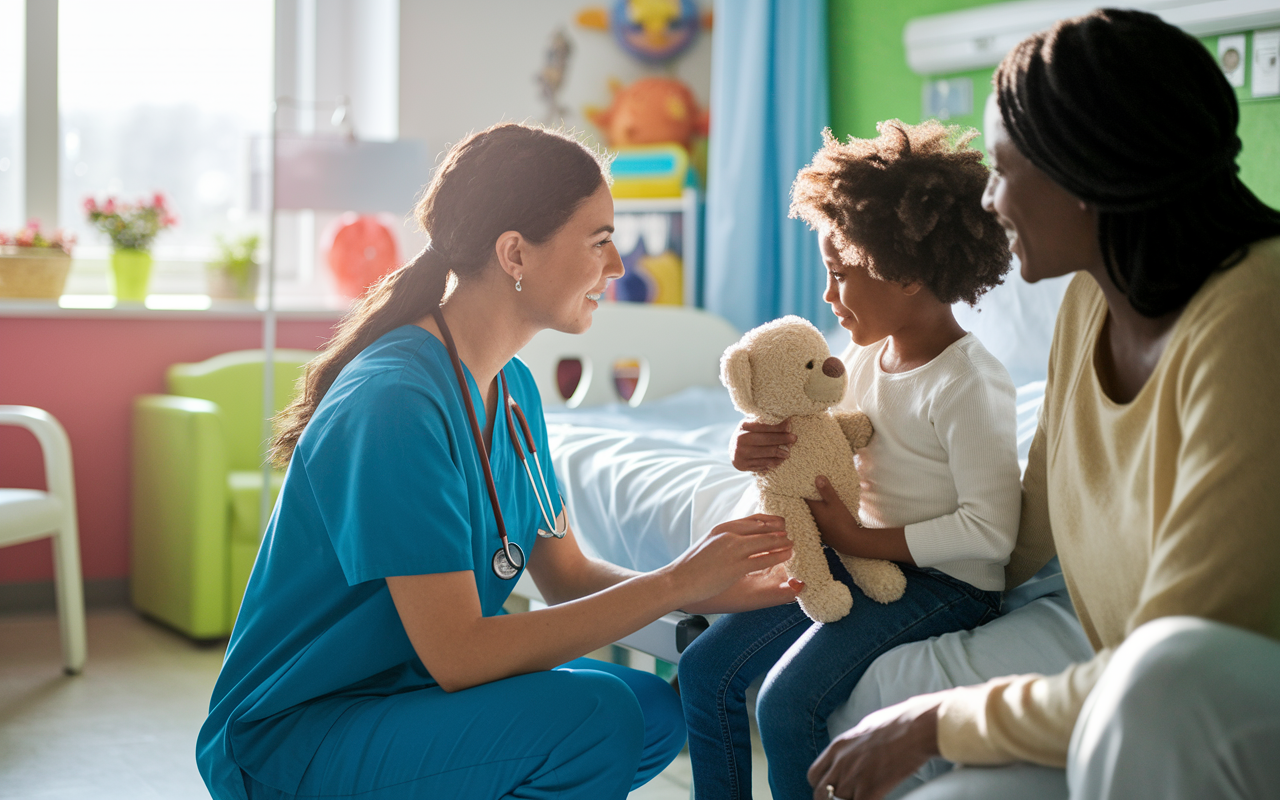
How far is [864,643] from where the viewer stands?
4.03 feet

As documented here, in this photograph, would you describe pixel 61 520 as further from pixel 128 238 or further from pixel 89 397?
pixel 128 238

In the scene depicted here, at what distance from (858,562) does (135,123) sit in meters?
3.22

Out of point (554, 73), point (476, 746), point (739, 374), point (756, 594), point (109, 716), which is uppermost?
point (554, 73)

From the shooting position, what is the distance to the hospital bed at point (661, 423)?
1679 mm

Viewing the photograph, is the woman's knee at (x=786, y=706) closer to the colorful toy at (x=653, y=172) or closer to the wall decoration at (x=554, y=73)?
the colorful toy at (x=653, y=172)

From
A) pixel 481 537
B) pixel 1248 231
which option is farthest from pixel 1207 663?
pixel 481 537

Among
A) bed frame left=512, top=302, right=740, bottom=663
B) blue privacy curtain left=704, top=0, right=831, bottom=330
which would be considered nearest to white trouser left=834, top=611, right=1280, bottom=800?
bed frame left=512, top=302, right=740, bottom=663

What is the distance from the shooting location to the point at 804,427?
130 centimetres

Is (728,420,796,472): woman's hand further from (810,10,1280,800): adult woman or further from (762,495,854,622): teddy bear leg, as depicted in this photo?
(810,10,1280,800): adult woman

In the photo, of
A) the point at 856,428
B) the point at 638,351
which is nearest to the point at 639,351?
the point at 638,351

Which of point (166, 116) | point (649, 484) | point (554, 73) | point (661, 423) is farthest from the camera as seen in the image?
point (554, 73)

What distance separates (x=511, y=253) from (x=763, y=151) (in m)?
2.09

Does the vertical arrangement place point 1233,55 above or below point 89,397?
above

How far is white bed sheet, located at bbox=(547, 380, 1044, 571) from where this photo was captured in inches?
64.8
